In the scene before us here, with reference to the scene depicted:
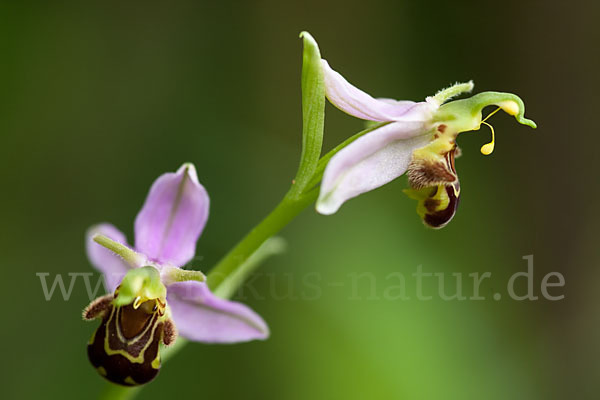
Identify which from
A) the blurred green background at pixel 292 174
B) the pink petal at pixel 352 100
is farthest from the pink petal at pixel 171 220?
the blurred green background at pixel 292 174

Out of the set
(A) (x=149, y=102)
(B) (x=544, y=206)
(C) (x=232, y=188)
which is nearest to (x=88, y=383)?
(C) (x=232, y=188)

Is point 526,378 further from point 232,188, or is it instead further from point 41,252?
point 41,252

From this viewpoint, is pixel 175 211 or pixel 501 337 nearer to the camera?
pixel 175 211

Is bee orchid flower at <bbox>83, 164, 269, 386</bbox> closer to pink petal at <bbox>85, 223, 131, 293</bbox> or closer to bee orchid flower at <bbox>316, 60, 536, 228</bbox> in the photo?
pink petal at <bbox>85, 223, 131, 293</bbox>

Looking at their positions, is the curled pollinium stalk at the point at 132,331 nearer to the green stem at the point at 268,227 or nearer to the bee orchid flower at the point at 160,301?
the bee orchid flower at the point at 160,301

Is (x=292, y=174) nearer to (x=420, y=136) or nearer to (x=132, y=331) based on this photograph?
(x=420, y=136)

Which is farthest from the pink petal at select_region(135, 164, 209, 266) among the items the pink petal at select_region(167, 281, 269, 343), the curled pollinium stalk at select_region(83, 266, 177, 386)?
the curled pollinium stalk at select_region(83, 266, 177, 386)
